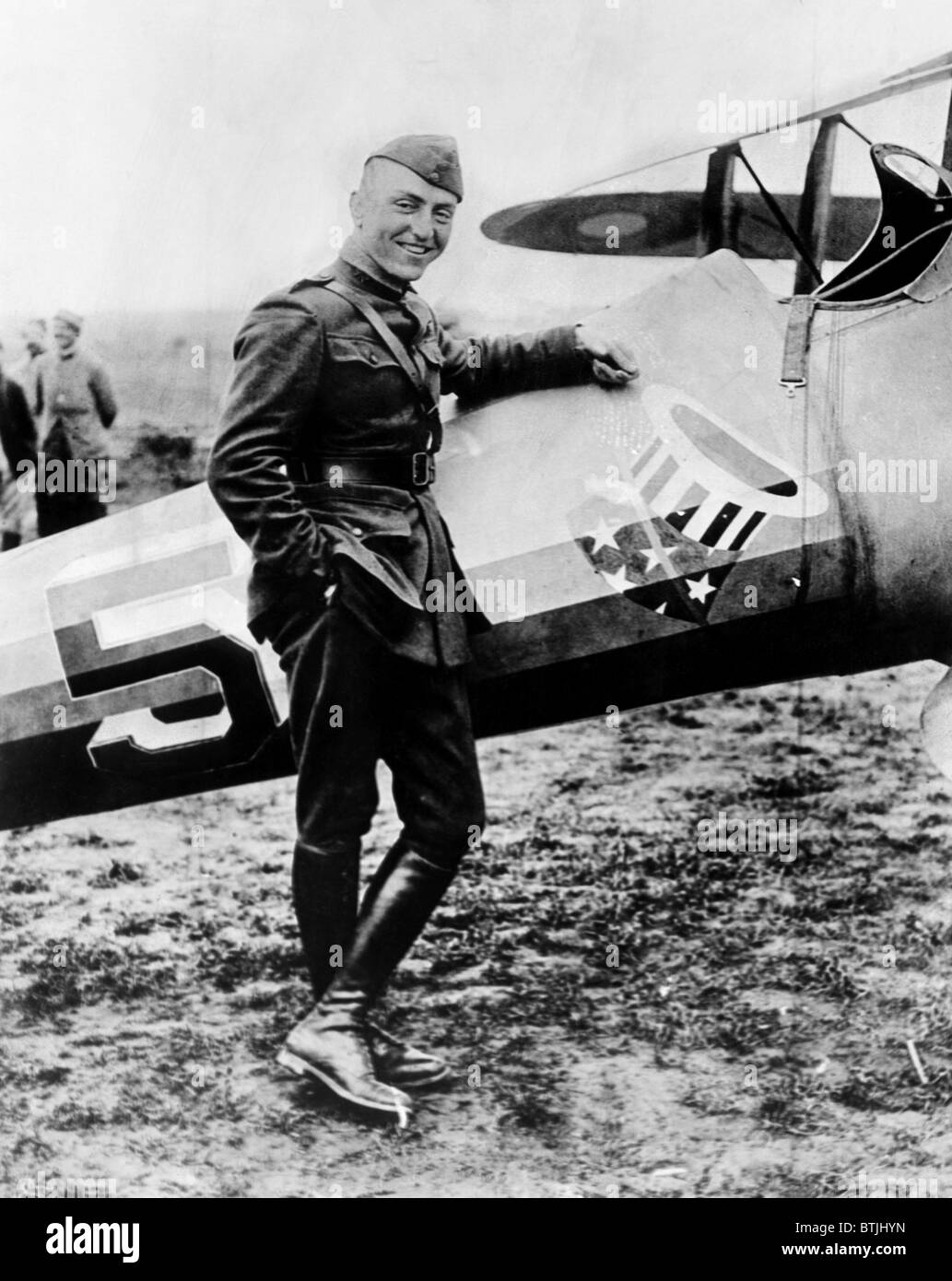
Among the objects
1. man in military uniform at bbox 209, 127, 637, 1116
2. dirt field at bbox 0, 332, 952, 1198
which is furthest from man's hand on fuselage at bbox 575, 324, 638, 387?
dirt field at bbox 0, 332, 952, 1198

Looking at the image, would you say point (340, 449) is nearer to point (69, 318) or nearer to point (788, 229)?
point (69, 318)

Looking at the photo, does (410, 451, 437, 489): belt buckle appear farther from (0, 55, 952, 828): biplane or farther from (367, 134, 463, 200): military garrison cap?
→ (367, 134, 463, 200): military garrison cap

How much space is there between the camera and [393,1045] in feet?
15.4

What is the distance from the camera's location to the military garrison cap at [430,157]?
15.3 ft

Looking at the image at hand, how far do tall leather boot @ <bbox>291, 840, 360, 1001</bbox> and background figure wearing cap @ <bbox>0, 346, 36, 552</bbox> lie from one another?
62.6 inches

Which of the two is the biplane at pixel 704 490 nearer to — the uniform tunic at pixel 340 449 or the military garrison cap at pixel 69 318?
the uniform tunic at pixel 340 449

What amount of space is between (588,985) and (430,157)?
2925mm

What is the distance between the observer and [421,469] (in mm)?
4664

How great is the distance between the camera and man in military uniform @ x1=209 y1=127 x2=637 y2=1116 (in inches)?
179

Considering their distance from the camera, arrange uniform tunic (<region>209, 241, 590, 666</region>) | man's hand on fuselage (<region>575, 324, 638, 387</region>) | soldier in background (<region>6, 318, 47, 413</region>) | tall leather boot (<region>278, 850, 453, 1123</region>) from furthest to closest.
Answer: soldier in background (<region>6, 318, 47, 413</region>), man's hand on fuselage (<region>575, 324, 638, 387</region>), tall leather boot (<region>278, 850, 453, 1123</region>), uniform tunic (<region>209, 241, 590, 666</region>)

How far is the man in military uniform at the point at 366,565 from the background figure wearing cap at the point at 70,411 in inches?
21.3

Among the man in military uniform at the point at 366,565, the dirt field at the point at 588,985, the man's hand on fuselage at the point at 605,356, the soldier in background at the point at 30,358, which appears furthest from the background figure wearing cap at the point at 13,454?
the man's hand on fuselage at the point at 605,356
